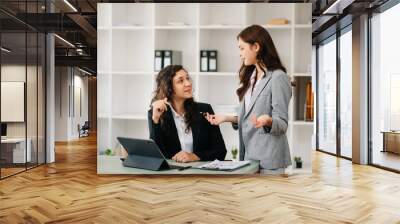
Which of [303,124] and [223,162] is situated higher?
[303,124]

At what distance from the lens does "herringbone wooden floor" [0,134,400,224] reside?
3982 mm

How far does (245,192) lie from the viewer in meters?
5.23

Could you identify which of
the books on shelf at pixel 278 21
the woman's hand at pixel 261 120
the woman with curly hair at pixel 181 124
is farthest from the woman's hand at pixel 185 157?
the books on shelf at pixel 278 21

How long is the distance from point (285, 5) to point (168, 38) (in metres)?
1.69

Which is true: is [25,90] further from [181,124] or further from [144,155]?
[181,124]

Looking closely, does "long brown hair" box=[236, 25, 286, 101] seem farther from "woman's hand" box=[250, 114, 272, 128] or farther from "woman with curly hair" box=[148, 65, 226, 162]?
"woman with curly hair" box=[148, 65, 226, 162]

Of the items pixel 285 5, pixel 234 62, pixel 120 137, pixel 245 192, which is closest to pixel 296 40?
pixel 285 5

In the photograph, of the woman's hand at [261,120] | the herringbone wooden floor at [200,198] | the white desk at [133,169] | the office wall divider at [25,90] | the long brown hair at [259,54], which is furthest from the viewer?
the office wall divider at [25,90]

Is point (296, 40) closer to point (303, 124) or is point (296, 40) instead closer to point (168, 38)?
point (303, 124)

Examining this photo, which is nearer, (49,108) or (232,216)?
(232,216)

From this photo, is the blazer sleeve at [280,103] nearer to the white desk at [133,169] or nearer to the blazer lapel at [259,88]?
the blazer lapel at [259,88]

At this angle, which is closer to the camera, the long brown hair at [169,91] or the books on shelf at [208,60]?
the long brown hair at [169,91]

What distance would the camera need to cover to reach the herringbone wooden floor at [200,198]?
3.98 m

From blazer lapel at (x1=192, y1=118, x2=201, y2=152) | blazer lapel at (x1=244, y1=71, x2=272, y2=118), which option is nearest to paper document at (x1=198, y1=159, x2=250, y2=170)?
blazer lapel at (x1=192, y1=118, x2=201, y2=152)
